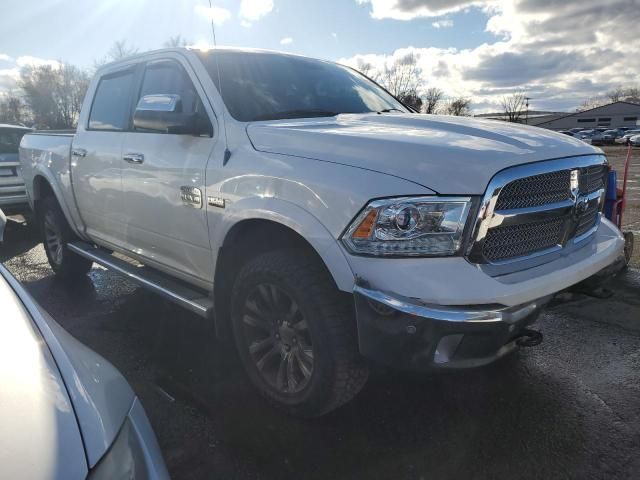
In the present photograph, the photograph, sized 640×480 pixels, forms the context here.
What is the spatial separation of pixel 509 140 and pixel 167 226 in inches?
87.0

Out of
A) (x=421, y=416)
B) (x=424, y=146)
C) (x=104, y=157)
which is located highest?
(x=424, y=146)

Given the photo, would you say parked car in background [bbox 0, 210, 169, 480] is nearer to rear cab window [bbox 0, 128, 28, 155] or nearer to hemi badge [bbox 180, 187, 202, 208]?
hemi badge [bbox 180, 187, 202, 208]

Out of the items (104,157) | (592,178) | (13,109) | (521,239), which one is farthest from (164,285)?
(13,109)

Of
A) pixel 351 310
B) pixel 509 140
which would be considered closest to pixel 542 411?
pixel 351 310

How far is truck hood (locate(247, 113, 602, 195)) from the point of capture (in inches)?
82.7

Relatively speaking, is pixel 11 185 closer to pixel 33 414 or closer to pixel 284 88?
pixel 284 88

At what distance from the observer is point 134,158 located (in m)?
3.60

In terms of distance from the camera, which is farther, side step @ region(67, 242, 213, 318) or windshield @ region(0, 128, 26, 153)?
windshield @ region(0, 128, 26, 153)

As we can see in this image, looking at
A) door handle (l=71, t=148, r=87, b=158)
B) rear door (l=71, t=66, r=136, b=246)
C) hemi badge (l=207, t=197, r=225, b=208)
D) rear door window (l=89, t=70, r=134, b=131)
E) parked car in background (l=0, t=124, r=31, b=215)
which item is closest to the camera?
hemi badge (l=207, t=197, r=225, b=208)

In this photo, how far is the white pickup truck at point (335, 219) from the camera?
207cm

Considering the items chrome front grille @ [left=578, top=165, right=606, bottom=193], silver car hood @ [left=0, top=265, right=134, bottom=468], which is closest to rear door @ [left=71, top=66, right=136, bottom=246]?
silver car hood @ [left=0, top=265, right=134, bottom=468]

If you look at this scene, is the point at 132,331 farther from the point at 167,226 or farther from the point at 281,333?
the point at 281,333

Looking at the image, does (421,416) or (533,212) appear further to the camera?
(421,416)

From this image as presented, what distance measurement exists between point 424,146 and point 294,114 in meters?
1.21
